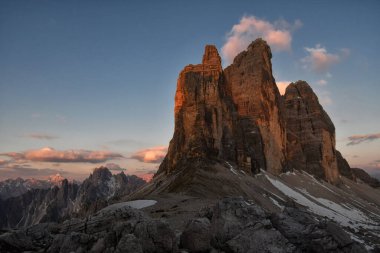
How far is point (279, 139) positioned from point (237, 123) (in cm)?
2834

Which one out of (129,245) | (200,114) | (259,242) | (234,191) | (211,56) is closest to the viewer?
(129,245)

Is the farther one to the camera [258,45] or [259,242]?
[258,45]

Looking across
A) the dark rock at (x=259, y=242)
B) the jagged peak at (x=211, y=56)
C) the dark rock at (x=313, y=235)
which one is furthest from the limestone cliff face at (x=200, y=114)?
the dark rock at (x=259, y=242)

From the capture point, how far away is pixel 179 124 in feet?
417

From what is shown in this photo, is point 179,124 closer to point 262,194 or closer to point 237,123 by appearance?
point 237,123

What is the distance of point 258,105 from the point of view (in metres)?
145

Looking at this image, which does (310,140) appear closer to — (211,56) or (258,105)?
(258,105)

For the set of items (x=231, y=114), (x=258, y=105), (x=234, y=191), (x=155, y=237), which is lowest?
(x=155, y=237)

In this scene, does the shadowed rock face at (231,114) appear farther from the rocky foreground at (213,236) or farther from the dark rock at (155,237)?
the dark rock at (155,237)

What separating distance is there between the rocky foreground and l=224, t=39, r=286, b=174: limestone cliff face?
4180 inches

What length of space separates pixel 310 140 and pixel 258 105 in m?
52.0

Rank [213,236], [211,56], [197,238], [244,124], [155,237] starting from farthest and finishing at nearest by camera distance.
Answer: [244,124] < [211,56] < [213,236] < [197,238] < [155,237]

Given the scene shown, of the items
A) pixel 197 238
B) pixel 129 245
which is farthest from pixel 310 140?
pixel 129 245

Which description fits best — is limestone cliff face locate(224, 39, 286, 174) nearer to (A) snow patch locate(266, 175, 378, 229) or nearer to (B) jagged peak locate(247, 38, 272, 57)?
(B) jagged peak locate(247, 38, 272, 57)
